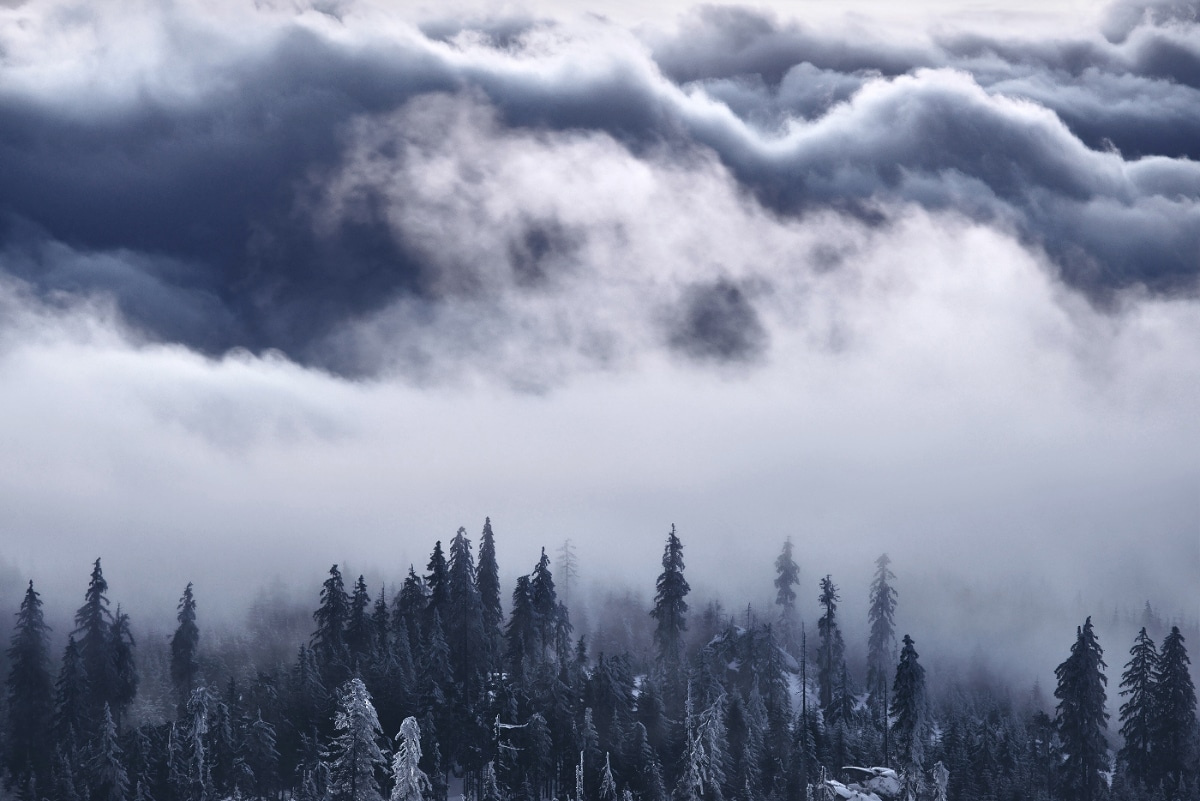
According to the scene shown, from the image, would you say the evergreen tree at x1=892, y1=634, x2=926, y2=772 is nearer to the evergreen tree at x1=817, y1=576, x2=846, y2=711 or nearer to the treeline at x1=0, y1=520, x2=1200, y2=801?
the treeline at x1=0, y1=520, x2=1200, y2=801

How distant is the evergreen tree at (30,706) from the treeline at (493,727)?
166mm

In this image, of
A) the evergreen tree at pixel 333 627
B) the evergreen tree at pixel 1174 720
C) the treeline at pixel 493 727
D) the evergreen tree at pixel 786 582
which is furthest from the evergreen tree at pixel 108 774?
the evergreen tree at pixel 786 582

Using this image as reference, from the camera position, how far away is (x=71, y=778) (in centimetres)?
10044

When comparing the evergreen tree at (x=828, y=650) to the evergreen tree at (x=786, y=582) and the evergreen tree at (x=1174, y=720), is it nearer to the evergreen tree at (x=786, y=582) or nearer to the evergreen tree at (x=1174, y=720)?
the evergreen tree at (x=786, y=582)

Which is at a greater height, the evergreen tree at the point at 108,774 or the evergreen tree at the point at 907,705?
the evergreen tree at the point at 907,705

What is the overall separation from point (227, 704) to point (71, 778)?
481 inches

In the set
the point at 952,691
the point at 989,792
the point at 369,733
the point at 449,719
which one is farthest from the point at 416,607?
the point at 952,691

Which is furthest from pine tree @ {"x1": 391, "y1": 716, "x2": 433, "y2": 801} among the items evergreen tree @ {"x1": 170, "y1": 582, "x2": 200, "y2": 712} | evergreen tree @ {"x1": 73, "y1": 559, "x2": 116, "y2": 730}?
evergreen tree @ {"x1": 170, "y1": 582, "x2": 200, "y2": 712}

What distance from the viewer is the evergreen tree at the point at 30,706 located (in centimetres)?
11600

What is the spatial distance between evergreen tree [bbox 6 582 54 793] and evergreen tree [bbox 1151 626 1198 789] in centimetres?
8957

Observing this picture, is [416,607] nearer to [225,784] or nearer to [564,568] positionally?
[225,784]

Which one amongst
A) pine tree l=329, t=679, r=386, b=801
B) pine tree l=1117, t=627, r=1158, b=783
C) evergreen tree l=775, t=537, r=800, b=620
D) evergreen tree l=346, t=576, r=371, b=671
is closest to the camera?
pine tree l=329, t=679, r=386, b=801

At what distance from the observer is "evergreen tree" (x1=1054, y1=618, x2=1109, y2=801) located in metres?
106

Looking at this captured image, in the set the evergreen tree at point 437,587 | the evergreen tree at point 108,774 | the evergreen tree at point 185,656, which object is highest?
the evergreen tree at point 437,587
